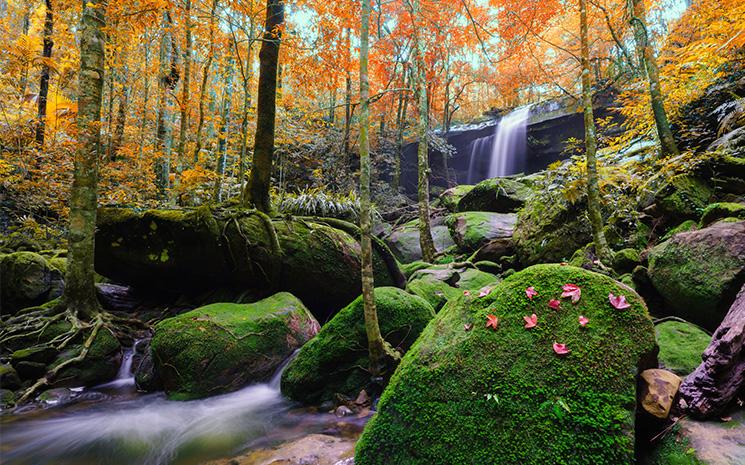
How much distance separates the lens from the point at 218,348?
5008 mm

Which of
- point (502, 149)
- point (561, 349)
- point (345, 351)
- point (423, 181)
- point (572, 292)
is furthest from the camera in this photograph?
point (502, 149)

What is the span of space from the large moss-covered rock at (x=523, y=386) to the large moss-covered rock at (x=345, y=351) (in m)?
1.94

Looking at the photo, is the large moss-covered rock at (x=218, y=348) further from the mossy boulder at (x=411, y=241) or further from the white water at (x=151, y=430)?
the mossy boulder at (x=411, y=241)

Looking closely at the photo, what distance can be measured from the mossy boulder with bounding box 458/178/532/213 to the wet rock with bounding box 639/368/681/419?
32.4ft

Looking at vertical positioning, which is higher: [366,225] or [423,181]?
[423,181]

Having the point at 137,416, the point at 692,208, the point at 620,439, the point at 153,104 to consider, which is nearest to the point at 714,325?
the point at 692,208

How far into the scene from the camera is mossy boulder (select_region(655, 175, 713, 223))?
5594 millimetres

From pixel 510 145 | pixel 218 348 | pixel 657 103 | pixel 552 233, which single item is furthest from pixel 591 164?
pixel 510 145

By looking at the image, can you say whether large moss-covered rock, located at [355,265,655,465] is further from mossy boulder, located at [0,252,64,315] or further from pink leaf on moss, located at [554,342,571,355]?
mossy boulder, located at [0,252,64,315]

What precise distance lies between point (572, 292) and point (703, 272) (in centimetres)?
265

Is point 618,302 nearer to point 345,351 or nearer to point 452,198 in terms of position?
point 345,351

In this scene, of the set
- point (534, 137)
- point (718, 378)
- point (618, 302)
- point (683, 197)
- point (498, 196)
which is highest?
point (534, 137)

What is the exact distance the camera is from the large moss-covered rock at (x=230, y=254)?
22.7 feet

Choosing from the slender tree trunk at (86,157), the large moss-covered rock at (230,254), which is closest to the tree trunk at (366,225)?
the large moss-covered rock at (230,254)
